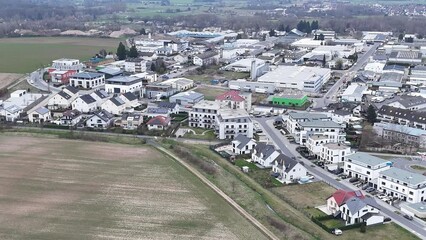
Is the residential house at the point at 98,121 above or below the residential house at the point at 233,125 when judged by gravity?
below

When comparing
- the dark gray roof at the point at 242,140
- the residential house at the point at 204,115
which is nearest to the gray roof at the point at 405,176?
the dark gray roof at the point at 242,140

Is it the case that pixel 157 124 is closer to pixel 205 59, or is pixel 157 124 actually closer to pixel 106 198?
pixel 106 198

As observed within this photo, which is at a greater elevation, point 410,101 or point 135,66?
point 410,101

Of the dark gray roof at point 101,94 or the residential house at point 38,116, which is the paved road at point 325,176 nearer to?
the dark gray roof at point 101,94

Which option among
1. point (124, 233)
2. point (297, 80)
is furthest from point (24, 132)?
point (297, 80)

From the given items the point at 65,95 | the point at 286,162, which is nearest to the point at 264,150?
the point at 286,162

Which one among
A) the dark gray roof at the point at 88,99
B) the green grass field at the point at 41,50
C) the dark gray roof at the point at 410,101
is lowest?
the green grass field at the point at 41,50
